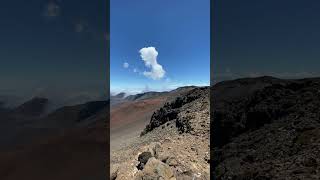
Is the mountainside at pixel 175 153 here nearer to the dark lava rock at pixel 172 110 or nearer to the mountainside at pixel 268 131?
the dark lava rock at pixel 172 110

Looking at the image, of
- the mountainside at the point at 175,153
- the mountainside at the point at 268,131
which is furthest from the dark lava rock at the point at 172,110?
the mountainside at the point at 268,131

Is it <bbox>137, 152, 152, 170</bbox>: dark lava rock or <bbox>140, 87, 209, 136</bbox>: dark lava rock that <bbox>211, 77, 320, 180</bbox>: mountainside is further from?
<bbox>137, 152, 152, 170</bbox>: dark lava rock

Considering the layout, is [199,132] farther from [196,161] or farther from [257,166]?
[257,166]

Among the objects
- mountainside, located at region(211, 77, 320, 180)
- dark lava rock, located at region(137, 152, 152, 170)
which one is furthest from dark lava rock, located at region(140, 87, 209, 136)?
dark lava rock, located at region(137, 152, 152, 170)

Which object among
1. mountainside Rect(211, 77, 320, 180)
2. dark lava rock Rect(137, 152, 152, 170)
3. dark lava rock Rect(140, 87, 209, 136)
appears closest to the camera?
mountainside Rect(211, 77, 320, 180)

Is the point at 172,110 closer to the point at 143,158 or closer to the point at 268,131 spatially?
the point at 143,158

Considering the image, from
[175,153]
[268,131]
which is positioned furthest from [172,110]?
[268,131]

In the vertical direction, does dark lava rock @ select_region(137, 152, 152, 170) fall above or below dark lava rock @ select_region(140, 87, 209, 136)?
below

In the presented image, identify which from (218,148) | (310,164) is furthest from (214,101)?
(310,164)
